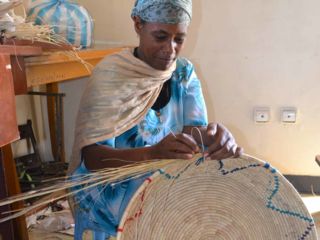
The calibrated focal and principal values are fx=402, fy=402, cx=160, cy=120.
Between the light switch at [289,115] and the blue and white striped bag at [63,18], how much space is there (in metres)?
1.21

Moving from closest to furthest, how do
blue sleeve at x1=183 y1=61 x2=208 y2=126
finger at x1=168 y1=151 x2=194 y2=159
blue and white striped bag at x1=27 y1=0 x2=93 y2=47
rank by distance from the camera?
finger at x1=168 y1=151 x2=194 y2=159 → blue sleeve at x1=183 y1=61 x2=208 y2=126 → blue and white striped bag at x1=27 y1=0 x2=93 y2=47

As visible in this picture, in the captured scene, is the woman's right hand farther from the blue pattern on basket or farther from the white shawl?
the white shawl

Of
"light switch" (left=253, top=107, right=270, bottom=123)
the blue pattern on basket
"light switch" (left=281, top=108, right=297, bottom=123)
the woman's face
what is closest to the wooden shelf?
the woman's face

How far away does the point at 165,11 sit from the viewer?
3.61 feet

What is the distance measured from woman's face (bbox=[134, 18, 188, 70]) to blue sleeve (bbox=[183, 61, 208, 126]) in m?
0.12

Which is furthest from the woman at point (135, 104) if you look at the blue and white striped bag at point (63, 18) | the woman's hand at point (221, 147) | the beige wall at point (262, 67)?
the beige wall at point (262, 67)

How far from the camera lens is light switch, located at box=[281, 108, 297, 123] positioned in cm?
235

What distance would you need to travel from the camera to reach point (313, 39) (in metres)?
2.25

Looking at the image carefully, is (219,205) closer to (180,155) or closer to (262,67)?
(180,155)

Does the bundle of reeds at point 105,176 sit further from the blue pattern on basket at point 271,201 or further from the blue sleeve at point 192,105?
the blue sleeve at point 192,105

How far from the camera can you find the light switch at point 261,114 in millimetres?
2393

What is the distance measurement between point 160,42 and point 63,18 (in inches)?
35.5

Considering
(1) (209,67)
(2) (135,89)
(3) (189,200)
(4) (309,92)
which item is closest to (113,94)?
(2) (135,89)

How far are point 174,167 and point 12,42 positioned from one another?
64 cm
